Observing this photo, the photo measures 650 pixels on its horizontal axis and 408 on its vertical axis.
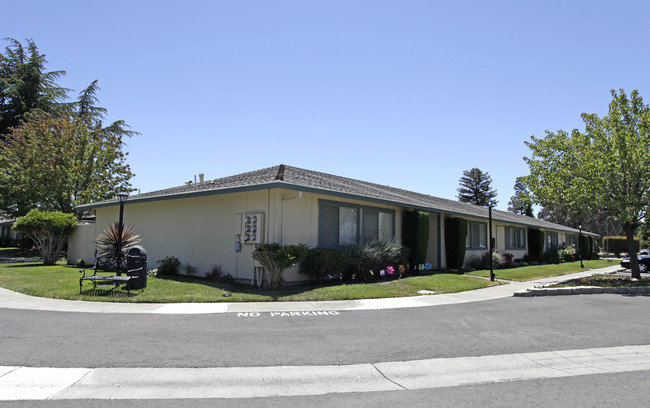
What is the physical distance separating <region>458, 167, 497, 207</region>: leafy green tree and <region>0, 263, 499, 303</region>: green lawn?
64.6m

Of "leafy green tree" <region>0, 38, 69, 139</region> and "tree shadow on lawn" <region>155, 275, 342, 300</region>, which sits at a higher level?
"leafy green tree" <region>0, 38, 69, 139</region>

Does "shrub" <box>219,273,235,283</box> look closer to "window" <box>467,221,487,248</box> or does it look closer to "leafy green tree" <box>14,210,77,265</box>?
"leafy green tree" <box>14,210,77,265</box>

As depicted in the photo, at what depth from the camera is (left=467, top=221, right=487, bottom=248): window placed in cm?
2196

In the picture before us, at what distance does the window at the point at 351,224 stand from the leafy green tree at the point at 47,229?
15039 millimetres

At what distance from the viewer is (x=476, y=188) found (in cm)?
7562

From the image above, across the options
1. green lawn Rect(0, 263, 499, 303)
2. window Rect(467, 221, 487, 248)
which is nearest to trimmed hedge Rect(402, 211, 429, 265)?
green lawn Rect(0, 263, 499, 303)

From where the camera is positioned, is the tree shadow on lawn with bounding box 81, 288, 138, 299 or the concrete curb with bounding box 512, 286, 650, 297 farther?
the concrete curb with bounding box 512, 286, 650, 297

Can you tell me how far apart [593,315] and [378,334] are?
18.4 ft

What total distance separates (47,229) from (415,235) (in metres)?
18.0

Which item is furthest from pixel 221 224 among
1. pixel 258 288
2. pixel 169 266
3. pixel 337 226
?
pixel 337 226

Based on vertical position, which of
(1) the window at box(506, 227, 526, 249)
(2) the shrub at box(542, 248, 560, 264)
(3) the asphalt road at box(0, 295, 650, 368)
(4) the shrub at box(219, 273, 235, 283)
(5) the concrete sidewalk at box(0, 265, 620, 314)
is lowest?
(3) the asphalt road at box(0, 295, 650, 368)

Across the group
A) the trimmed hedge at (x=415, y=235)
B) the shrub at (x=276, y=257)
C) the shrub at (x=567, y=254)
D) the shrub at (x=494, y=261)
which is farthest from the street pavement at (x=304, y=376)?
the shrub at (x=567, y=254)

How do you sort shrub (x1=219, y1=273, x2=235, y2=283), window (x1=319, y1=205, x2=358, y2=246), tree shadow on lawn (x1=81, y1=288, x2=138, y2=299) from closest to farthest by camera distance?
tree shadow on lawn (x1=81, y1=288, x2=138, y2=299), shrub (x1=219, y1=273, x2=235, y2=283), window (x1=319, y1=205, x2=358, y2=246)

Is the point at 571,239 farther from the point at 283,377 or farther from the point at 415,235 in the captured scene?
the point at 283,377
